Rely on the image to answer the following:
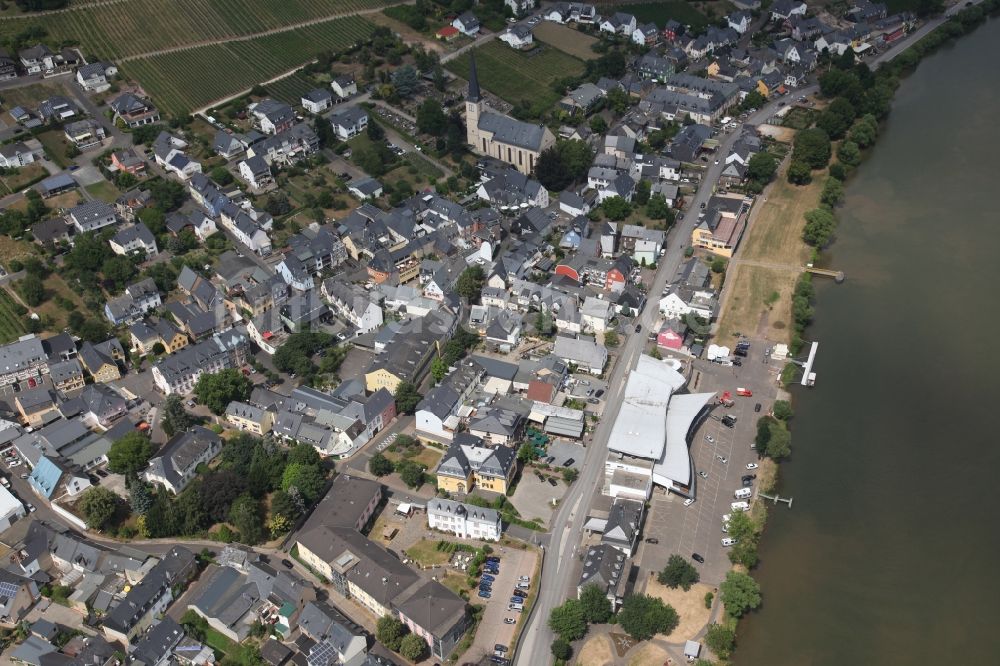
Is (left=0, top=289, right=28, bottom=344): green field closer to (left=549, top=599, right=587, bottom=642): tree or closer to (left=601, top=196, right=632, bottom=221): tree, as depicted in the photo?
(left=549, top=599, right=587, bottom=642): tree

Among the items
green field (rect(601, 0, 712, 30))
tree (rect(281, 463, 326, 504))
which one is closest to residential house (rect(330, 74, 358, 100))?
green field (rect(601, 0, 712, 30))

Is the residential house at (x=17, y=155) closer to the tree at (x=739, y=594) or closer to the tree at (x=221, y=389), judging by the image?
the tree at (x=221, y=389)

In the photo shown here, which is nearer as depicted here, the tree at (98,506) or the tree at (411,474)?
the tree at (98,506)

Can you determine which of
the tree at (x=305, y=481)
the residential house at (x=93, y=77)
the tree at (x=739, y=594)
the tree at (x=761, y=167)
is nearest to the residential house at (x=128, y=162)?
the residential house at (x=93, y=77)

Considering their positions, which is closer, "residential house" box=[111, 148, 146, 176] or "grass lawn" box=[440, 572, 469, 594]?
"grass lawn" box=[440, 572, 469, 594]

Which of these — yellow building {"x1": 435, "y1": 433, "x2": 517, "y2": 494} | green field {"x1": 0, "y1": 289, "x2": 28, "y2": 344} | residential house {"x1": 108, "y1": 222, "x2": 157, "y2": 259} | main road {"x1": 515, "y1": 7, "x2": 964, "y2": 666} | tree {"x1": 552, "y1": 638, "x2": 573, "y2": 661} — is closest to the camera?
tree {"x1": 552, "y1": 638, "x2": 573, "y2": 661}

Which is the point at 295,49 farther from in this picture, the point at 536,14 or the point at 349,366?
the point at 349,366
